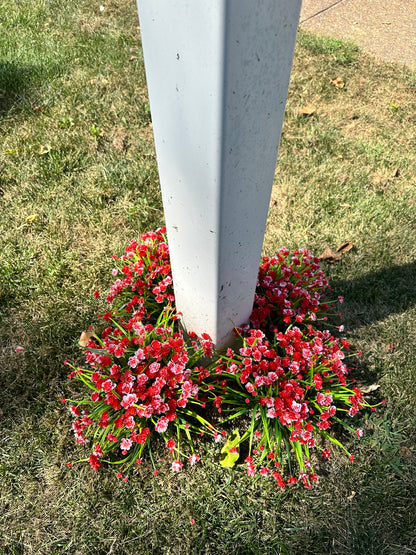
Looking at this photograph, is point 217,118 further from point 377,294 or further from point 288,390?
point 377,294

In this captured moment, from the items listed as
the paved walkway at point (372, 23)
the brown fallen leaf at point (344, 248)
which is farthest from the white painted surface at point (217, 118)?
the paved walkway at point (372, 23)

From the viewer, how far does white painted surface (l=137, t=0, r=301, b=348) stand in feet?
3.32

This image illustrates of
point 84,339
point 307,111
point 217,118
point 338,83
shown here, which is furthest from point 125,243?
point 338,83

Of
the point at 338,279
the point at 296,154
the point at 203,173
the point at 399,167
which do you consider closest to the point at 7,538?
the point at 203,173

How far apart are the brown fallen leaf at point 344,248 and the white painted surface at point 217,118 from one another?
1.40 meters

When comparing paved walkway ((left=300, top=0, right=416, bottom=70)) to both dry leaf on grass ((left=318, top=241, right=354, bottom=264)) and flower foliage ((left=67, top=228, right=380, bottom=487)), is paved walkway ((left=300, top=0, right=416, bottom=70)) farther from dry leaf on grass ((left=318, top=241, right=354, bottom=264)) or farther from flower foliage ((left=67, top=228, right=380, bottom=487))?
flower foliage ((left=67, top=228, right=380, bottom=487))

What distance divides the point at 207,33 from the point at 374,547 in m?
2.04

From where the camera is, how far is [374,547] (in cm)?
174

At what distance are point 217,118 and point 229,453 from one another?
152cm

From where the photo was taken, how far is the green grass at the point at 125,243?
71.0 inches

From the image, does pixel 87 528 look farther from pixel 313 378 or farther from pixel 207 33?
pixel 207 33

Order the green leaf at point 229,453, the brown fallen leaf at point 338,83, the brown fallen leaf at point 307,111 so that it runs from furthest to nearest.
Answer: the brown fallen leaf at point 338,83 < the brown fallen leaf at point 307,111 < the green leaf at point 229,453

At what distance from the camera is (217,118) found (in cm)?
112

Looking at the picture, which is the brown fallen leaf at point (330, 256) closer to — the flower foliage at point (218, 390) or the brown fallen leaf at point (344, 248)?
the brown fallen leaf at point (344, 248)
